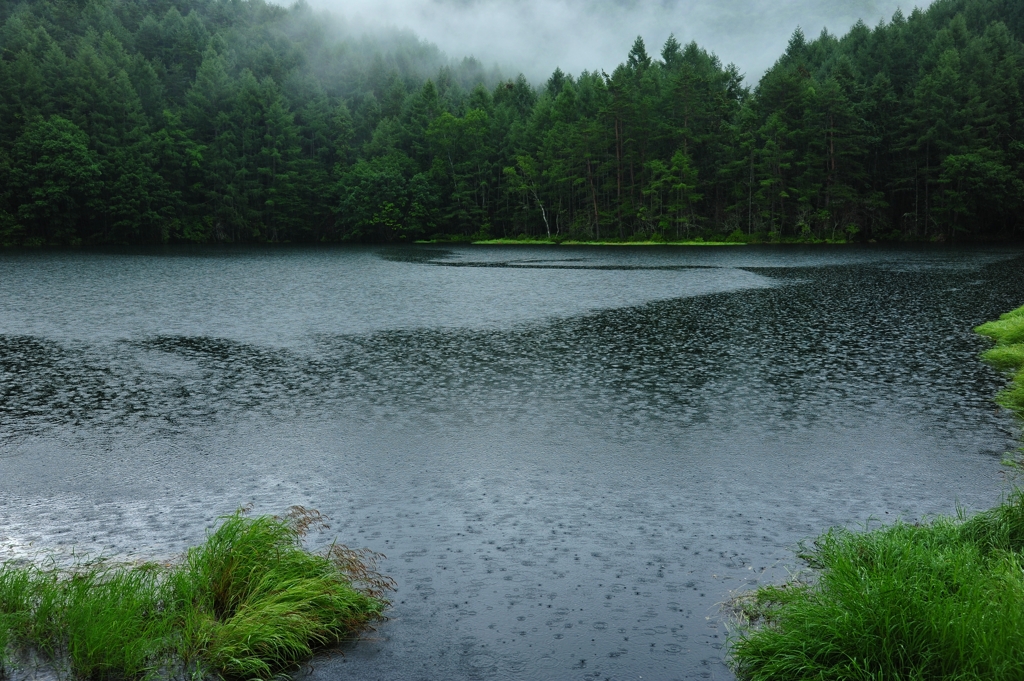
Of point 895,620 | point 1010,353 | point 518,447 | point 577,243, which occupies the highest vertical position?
point 577,243

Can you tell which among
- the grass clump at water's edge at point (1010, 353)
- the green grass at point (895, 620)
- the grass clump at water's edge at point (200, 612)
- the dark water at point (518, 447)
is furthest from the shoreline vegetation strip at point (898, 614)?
the grass clump at water's edge at point (1010, 353)

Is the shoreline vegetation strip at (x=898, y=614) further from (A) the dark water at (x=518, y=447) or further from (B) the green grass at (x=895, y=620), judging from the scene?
(A) the dark water at (x=518, y=447)

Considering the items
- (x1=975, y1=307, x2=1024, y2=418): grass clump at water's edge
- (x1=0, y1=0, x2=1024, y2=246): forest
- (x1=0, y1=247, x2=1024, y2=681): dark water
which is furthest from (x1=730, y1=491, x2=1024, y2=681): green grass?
(x1=0, y1=0, x2=1024, y2=246): forest

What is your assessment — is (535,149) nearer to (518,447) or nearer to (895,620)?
(518,447)

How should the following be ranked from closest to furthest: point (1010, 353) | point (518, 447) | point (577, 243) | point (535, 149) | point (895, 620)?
point (895, 620) < point (518, 447) < point (1010, 353) < point (577, 243) < point (535, 149)

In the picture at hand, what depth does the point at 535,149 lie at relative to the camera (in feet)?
440

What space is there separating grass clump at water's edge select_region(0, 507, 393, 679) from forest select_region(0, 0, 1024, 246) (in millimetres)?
105561

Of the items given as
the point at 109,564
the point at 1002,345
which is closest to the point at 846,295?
the point at 1002,345

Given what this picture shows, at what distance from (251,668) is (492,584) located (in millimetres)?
3584

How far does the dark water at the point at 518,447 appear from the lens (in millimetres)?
10461

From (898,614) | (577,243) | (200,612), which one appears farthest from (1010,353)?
(577,243)

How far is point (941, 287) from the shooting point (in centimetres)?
4994

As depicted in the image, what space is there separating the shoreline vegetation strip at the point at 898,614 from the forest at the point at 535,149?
103 metres

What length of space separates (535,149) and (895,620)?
13136 centimetres
